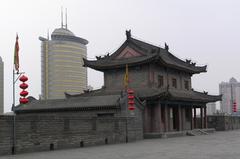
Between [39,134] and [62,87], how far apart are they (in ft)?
261

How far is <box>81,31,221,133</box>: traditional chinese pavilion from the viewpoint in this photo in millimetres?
34719

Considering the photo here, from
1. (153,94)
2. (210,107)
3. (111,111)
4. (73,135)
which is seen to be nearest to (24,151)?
(73,135)

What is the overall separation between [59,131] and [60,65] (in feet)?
251

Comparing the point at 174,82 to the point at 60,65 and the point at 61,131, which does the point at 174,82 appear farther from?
the point at 60,65

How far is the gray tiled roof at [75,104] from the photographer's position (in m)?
30.5

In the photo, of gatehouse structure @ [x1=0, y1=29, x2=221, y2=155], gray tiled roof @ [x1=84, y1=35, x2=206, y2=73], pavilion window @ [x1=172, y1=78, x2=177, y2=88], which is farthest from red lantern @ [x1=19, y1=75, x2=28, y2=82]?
pavilion window @ [x1=172, y1=78, x2=177, y2=88]

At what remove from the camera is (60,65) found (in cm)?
9738

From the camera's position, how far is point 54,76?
320ft

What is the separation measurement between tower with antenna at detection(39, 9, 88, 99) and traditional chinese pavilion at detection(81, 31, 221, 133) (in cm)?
5620

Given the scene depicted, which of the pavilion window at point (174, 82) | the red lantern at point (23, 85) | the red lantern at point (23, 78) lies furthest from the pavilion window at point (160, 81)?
the red lantern at point (23, 85)

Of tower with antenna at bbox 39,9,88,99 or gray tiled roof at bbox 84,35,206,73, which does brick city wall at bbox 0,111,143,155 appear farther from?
tower with antenna at bbox 39,9,88,99

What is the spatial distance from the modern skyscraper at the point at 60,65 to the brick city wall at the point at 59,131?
228 ft

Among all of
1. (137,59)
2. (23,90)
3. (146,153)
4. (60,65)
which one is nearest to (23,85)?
(23,90)

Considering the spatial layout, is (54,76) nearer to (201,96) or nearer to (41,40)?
(41,40)
